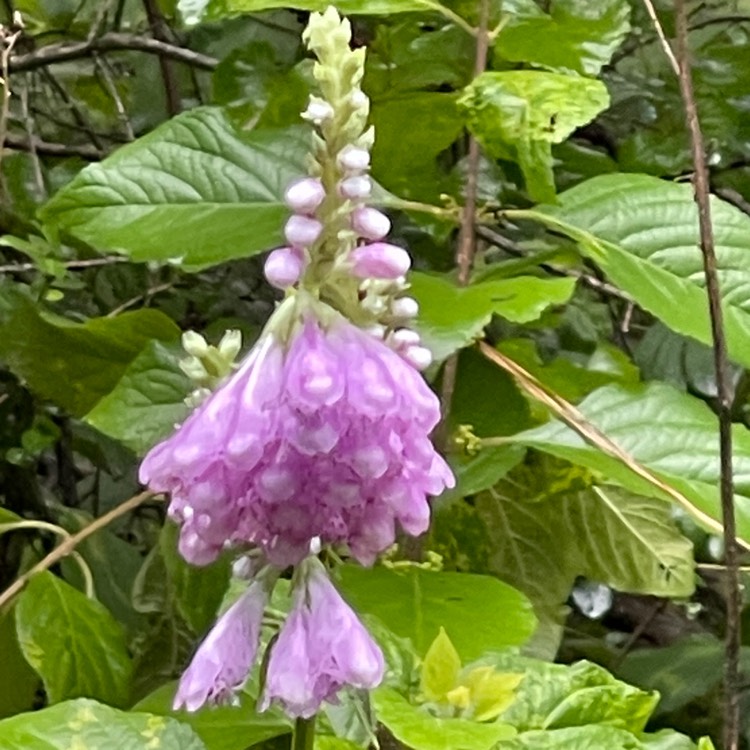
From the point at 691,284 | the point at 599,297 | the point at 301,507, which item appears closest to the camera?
the point at 301,507

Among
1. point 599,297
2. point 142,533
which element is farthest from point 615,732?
point 142,533

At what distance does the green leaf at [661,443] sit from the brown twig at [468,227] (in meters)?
0.05

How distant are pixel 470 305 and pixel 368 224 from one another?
0.75ft

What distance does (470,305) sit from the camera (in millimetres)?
600

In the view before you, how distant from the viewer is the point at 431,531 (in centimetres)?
75

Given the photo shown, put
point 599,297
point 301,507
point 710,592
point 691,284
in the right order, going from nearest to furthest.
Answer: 1. point 301,507
2. point 691,284
3. point 599,297
4. point 710,592

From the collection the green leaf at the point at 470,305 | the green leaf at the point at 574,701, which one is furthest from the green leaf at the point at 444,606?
the green leaf at the point at 470,305

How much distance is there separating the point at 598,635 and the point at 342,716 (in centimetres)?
69

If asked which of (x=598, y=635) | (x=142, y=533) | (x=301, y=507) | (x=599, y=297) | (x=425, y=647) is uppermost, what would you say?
(x=301, y=507)

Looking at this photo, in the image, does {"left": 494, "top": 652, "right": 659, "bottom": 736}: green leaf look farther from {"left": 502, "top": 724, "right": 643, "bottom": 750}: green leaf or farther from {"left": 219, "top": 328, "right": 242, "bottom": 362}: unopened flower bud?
{"left": 219, "top": 328, "right": 242, "bottom": 362}: unopened flower bud

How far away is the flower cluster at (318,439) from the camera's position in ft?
1.16

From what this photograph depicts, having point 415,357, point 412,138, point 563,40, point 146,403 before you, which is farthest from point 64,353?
point 415,357

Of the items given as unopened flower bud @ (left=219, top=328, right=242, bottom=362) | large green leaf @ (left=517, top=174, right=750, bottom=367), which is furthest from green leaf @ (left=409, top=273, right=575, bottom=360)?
unopened flower bud @ (left=219, top=328, right=242, bottom=362)

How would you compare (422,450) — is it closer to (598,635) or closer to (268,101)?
(268,101)
